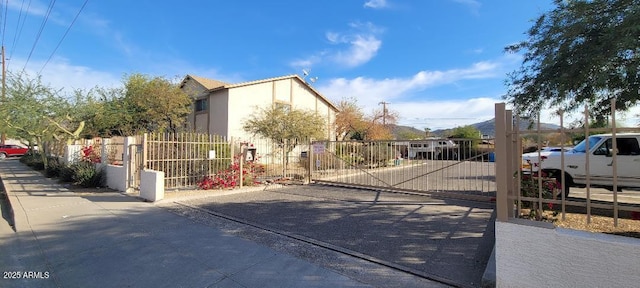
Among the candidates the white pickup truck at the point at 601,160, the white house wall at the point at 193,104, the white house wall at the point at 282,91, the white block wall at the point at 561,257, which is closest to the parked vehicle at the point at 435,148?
the white pickup truck at the point at 601,160

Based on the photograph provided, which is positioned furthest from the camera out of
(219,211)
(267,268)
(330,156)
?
(330,156)

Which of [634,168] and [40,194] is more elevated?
[634,168]

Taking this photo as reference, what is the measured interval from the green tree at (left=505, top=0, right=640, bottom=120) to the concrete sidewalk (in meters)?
4.93

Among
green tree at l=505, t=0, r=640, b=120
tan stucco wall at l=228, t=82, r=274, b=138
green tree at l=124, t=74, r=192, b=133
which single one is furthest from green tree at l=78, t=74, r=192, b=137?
green tree at l=505, t=0, r=640, b=120

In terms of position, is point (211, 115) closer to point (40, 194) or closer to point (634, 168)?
point (40, 194)

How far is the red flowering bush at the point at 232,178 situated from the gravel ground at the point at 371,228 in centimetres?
79

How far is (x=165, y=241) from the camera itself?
208 inches

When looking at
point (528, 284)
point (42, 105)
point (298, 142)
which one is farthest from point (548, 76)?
point (42, 105)

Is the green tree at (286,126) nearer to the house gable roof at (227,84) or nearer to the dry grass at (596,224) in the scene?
the house gable roof at (227,84)

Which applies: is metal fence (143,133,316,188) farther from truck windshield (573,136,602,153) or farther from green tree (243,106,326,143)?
truck windshield (573,136,602,153)

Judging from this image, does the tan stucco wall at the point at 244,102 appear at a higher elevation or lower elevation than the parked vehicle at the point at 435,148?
higher

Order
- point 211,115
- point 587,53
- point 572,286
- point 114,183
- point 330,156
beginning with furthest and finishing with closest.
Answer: point 211,115 → point 330,156 → point 114,183 → point 587,53 → point 572,286

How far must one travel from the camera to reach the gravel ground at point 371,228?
14.0ft

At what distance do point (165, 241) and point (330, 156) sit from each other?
9.82m
